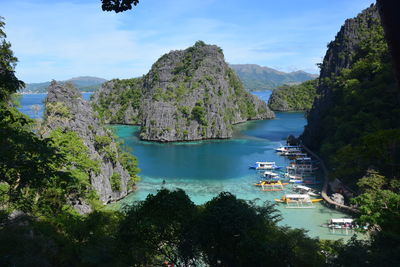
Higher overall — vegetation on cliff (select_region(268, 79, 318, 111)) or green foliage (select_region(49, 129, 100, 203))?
vegetation on cliff (select_region(268, 79, 318, 111))

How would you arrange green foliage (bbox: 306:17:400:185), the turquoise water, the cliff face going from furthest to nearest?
1. the cliff face
2. green foliage (bbox: 306:17:400:185)
3. the turquoise water

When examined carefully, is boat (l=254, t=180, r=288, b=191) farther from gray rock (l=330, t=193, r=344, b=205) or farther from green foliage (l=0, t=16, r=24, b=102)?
green foliage (l=0, t=16, r=24, b=102)

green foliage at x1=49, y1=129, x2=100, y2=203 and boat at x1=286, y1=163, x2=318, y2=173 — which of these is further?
boat at x1=286, y1=163, x2=318, y2=173

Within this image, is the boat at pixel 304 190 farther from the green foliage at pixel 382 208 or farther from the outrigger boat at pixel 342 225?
the green foliage at pixel 382 208

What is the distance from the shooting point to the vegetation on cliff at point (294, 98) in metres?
113

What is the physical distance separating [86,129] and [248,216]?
1991cm

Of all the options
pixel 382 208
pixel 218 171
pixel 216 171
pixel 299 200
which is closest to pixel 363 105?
pixel 299 200

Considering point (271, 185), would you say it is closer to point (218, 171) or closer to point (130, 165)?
point (218, 171)

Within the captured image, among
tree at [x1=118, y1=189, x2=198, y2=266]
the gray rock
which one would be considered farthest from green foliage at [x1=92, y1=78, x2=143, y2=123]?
tree at [x1=118, y1=189, x2=198, y2=266]

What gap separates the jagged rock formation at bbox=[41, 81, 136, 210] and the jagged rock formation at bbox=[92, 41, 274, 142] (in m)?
30.1

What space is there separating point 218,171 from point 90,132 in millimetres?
15185

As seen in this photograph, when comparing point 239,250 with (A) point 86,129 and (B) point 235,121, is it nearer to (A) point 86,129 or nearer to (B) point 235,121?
(A) point 86,129

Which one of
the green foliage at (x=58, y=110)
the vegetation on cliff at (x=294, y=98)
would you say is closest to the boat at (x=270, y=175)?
the green foliage at (x=58, y=110)

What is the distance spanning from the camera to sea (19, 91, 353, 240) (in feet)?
71.9
